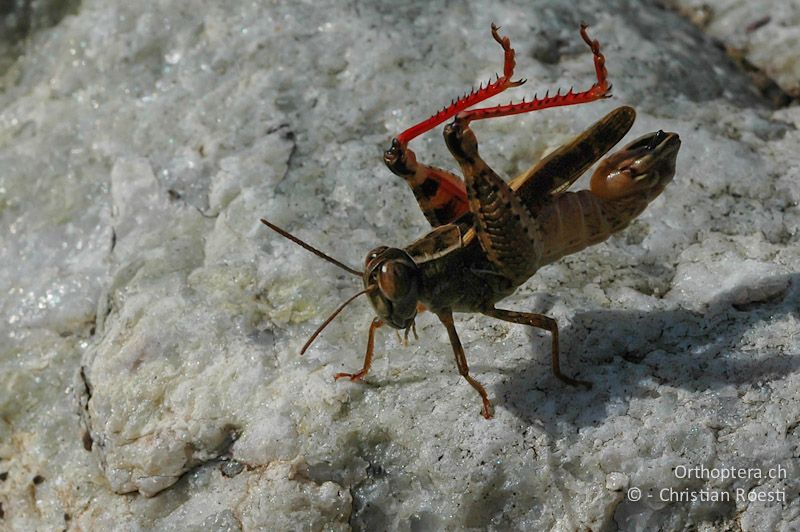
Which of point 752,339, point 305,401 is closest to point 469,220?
point 305,401

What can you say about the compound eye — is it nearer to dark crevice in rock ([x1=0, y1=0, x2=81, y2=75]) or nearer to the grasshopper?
→ the grasshopper

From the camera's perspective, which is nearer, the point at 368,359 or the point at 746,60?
the point at 368,359

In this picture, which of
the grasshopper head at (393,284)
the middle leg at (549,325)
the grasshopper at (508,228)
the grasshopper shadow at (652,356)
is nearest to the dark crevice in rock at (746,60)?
the grasshopper shadow at (652,356)

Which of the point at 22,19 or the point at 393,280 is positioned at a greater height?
the point at 393,280

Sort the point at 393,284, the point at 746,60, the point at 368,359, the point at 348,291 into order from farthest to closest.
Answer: the point at 746,60 < the point at 348,291 < the point at 368,359 < the point at 393,284

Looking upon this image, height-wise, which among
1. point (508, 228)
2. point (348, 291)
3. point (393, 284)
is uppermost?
point (508, 228)

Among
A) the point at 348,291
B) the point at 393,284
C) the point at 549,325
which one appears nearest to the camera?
the point at 393,284

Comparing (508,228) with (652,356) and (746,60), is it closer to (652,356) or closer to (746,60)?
(652,356)

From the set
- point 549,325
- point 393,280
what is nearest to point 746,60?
point 549,325
